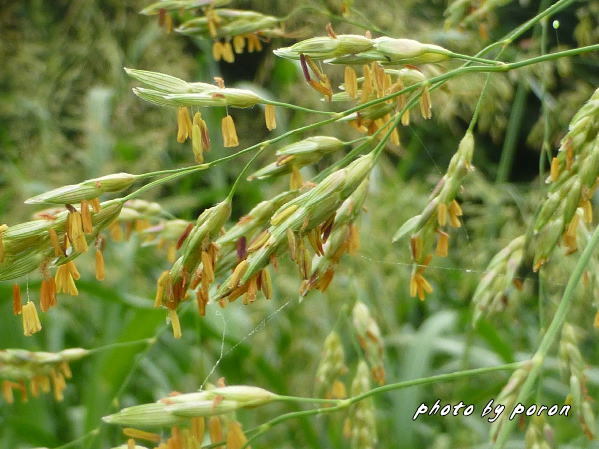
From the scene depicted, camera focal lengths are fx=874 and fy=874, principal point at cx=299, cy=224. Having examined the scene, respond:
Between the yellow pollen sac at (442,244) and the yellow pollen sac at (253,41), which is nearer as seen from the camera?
the yellow pollen sac at (442,244)

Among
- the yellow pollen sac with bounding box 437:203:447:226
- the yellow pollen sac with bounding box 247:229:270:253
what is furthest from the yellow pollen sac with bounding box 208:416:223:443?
the yellow pollen sac with bounding box 437:203:447:226

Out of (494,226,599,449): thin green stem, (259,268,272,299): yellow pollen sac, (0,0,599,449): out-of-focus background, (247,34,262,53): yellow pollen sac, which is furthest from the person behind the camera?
(0,0,599,449): out-of-focus background

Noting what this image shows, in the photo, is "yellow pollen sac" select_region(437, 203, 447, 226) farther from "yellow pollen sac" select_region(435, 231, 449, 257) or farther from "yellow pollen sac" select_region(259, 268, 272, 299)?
"yellow pollen sac" select_region(259, 268, 272, 299)

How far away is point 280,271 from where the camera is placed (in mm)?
2473

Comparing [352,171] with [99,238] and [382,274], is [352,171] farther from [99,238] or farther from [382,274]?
[382,274]

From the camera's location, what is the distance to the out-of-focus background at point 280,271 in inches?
61.9

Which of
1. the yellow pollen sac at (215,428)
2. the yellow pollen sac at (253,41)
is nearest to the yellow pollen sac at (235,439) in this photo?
the yellow pollen sac at (215,428)

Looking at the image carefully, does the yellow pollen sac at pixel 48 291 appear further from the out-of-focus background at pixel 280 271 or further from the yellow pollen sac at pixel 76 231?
the out-of-focus background at pixel 280 271

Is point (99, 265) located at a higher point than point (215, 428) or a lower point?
higher

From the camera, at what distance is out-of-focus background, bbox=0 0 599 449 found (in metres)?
1.57

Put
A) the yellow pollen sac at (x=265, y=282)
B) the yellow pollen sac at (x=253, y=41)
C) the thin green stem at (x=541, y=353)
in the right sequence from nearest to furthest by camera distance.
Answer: the thin green stem at (x=541, y=353) < the yellow pollen sac at (x=265, y=282) < the yellow pollen sac at (x=253, y=41)

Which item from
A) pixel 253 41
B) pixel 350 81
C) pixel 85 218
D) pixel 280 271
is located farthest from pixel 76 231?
pixel 280 271

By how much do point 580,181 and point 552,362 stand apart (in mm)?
1366

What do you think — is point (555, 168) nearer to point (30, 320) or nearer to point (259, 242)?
point (259, 242)
